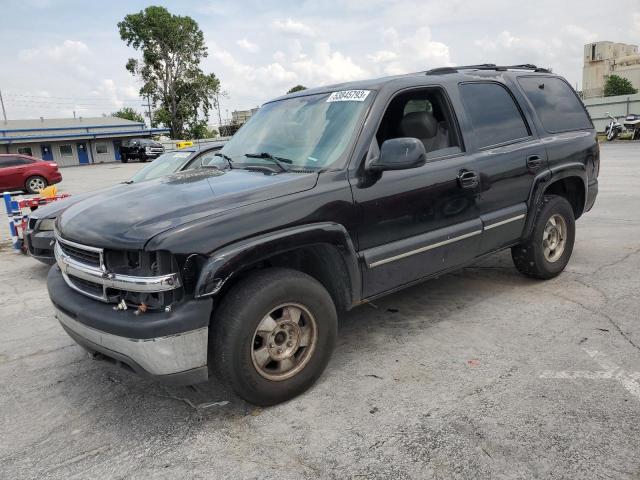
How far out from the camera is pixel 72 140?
49000 millimetres

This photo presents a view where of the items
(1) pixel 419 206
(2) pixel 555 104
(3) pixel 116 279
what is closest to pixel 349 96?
(1) pixel 419 206

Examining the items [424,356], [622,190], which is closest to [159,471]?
[424,356]

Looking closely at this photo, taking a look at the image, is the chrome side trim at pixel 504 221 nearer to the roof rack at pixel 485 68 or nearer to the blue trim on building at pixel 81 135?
the roof rack at pixel 485 68

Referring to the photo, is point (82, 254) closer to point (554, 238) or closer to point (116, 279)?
point (116, 279)

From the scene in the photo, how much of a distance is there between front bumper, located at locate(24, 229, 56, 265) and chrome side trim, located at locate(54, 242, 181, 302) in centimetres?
332

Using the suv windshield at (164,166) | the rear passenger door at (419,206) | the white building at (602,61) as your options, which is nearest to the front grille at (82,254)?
the rear passenger door at (419,206)

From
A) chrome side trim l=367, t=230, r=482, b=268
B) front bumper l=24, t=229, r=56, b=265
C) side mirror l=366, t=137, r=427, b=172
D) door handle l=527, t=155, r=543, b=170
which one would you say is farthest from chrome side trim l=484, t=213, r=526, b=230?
front bumper l=24, t=229, r=56, b=265

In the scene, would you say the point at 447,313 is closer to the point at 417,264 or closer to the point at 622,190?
the point at 417,264

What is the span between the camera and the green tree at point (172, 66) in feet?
179

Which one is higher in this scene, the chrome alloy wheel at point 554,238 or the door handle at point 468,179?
the door handle at point 468,179

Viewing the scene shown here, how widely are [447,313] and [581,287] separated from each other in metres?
1.48

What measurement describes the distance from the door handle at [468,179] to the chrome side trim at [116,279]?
2279mm

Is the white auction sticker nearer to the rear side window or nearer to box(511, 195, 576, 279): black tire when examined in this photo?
the rear side window

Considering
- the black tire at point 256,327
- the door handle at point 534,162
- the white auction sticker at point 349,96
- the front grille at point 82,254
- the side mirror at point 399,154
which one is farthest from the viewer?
the door handle at point 534,162
